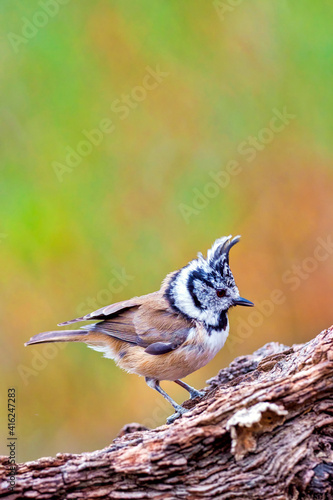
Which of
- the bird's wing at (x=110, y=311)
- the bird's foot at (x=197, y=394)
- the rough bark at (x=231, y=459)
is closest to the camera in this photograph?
the rough bark at (x=231, y=459)

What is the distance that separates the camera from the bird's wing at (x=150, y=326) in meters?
4.17

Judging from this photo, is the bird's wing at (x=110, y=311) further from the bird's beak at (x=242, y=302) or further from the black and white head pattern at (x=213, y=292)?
the bird's beak at (x=242, y=302)

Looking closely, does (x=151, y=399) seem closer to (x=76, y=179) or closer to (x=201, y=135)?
(x=76, y=179)

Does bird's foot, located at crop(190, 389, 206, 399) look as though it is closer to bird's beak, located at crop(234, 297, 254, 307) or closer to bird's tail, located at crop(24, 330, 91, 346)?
bird's beak, located at crop(234, 297, 254, 307)

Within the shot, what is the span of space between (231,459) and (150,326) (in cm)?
160

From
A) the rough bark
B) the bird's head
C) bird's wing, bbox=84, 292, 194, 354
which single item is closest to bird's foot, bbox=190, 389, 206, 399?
bird's wing, bbox=84, 292, 194, 354

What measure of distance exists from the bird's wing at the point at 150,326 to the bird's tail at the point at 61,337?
0.08 metres

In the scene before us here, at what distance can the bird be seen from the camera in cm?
417

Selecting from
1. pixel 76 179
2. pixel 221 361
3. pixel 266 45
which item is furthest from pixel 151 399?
pixel 266 45

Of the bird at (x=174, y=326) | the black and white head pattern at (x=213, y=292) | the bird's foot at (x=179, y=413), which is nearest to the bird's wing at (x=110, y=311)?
the bird at (x=174, y=326)

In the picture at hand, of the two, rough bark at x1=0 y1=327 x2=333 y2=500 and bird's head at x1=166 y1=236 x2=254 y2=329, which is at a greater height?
bird's head at x1=166 y1=236 x2=254 y2=329

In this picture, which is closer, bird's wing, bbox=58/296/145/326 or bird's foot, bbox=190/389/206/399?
bird's foot, bbox=190/389/206/399

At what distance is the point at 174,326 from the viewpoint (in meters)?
4.25

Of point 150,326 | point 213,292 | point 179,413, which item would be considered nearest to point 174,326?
point 150,326
